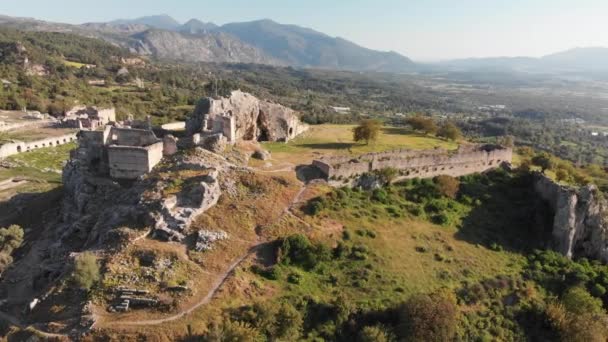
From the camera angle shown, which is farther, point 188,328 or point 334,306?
point 334,306

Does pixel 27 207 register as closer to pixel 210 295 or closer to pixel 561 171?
pixel 210 295

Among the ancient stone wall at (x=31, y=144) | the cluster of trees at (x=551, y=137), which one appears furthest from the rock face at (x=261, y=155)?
the cluster of trees at (x=551, y=137)

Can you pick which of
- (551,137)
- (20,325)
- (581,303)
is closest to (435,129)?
(581,303)

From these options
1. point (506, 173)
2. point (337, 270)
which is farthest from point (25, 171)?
point (506, 173)

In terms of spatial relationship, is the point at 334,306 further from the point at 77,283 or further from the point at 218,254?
the point at 77,283

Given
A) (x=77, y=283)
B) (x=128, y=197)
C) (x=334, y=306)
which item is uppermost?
(x=128, y=197)

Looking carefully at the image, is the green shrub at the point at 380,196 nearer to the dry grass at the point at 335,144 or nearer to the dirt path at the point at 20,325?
the dry grass at the point at 335,144
